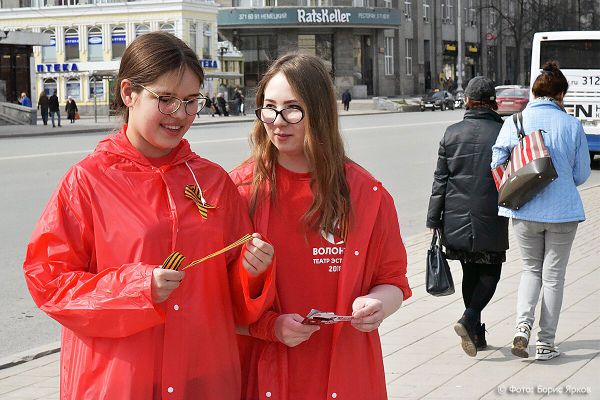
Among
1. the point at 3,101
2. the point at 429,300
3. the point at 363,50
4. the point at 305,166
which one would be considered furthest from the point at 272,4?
the point at 305,166

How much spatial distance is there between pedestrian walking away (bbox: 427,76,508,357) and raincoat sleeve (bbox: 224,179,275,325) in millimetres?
4034

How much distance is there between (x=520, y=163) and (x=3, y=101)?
46.5 meters

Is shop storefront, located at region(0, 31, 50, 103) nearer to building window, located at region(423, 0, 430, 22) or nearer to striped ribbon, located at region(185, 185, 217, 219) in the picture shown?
building window, located at region(423, 0, 430, 22)

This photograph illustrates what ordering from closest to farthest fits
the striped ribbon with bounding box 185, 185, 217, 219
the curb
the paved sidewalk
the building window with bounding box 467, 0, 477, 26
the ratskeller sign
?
the striped ribbon with bounding box 185, 185, 217, 219
the paved sidewalk
the curb
the ratskeller sign
the building window with bounding box 467, 0, 477, 26

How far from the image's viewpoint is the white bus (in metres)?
23.6

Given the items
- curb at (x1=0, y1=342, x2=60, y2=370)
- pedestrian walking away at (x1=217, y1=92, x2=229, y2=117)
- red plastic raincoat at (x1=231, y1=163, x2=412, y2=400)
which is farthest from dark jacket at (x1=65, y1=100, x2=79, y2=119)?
red plastic raincoat at (x1=231, y1=163, x2=412, y2=400)

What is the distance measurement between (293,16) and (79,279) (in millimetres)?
71082

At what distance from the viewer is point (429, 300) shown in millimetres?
8766

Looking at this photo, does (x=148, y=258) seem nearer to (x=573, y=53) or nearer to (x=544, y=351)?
(x=544, y=351)

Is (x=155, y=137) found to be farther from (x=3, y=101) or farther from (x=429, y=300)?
(x=3, y=101)

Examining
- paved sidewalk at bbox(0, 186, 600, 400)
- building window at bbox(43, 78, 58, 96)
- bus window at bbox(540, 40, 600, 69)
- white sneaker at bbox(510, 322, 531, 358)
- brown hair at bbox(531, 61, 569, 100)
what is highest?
building window at bbox(43, 78, 58, 96)

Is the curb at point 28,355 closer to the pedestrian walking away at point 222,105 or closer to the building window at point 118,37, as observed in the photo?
the pedestrian walking away at point 222,105

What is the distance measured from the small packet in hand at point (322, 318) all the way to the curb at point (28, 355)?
4342 mm

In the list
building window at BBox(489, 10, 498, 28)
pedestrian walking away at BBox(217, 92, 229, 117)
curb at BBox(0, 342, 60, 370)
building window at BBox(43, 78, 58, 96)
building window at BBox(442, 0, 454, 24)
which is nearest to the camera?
curb at BBox(0, 342, 60, 370)
